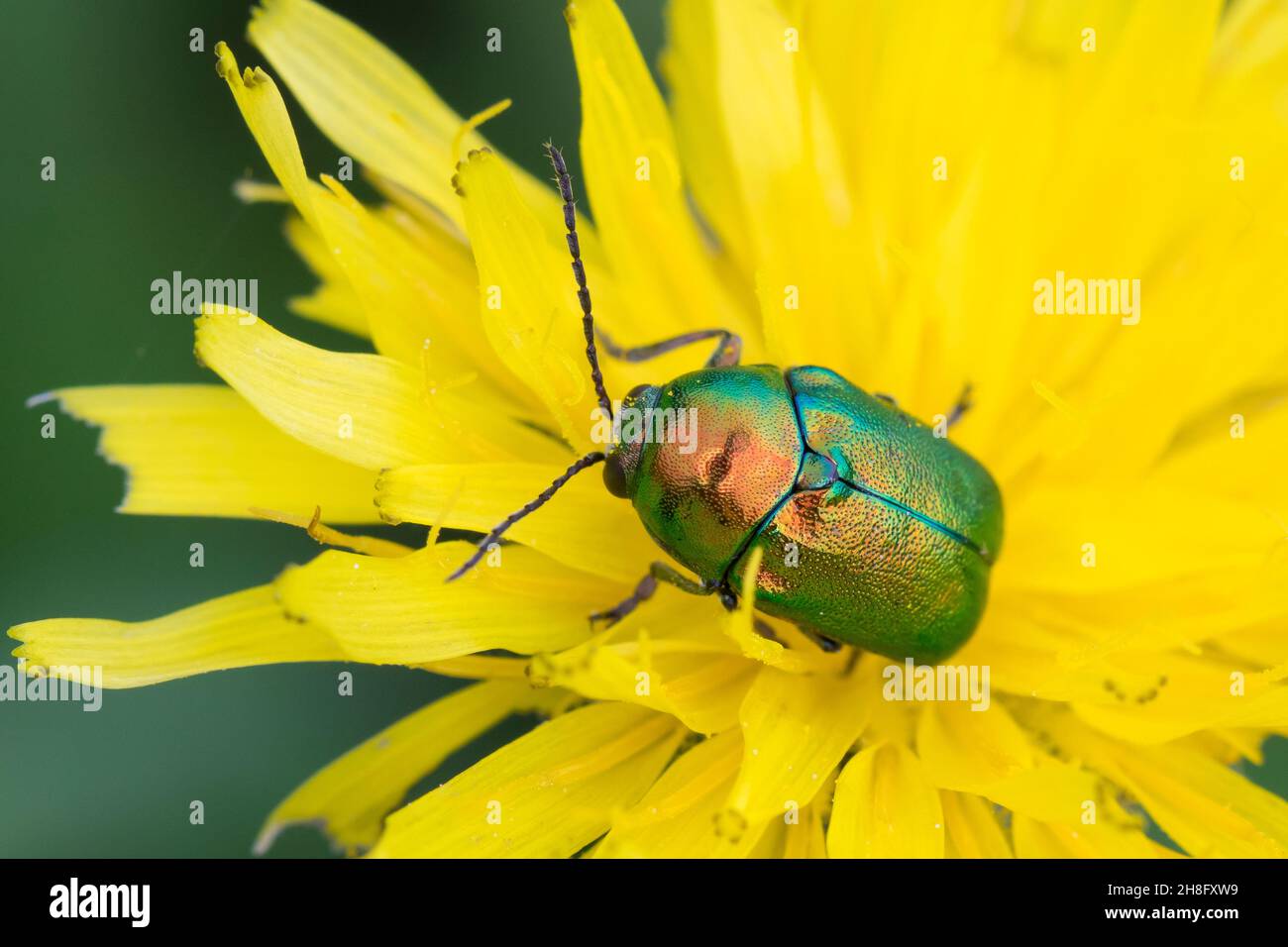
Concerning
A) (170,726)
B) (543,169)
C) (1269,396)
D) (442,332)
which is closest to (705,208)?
(543,169)

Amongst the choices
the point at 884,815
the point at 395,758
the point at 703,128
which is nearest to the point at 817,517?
the point at 884,815

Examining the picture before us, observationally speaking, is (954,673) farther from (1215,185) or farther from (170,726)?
(170,726)

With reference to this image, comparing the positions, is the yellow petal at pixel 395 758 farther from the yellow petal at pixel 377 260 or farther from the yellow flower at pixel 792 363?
the yellow petal at pixel 377 260

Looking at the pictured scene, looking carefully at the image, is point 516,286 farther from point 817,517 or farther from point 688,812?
point 688,812

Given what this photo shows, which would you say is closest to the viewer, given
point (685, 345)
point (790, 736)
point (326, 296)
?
point (790, 736)

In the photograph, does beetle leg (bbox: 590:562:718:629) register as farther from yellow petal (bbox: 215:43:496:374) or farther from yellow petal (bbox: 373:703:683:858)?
yellow petal (bbox: 215:43:496:374)

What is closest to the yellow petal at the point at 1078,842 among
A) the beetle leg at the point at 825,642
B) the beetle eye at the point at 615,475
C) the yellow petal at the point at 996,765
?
the yellow petal at the point at 996,765
